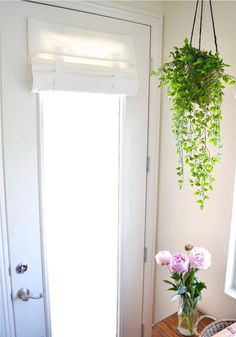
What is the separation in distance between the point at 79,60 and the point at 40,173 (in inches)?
23.4

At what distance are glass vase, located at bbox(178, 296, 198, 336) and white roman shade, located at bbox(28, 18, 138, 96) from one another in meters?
1.09

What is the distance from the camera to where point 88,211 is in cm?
160

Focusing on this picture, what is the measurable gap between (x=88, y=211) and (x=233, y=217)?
75 cm

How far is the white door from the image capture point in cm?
133

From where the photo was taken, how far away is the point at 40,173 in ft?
4.73

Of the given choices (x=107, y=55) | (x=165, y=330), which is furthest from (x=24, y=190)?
(x=165, y=330)

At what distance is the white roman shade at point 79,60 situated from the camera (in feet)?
4.35

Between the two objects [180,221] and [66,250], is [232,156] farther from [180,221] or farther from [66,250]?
[66,250]

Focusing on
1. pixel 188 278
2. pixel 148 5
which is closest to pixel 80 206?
pixel 188 278

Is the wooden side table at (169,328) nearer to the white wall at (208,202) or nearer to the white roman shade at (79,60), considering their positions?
the white wall at (208,202)

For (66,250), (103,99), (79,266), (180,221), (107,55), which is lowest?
(79,266)

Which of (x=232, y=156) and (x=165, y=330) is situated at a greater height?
(x=232, y=156)

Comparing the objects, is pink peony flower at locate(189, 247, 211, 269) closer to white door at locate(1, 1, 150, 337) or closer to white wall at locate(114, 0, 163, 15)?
white door at locate(1, 1, 150, 337)

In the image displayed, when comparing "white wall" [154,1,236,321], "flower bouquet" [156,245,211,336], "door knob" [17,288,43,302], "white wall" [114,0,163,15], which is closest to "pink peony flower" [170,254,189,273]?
"flower bouquet" [156,245,211,336]
